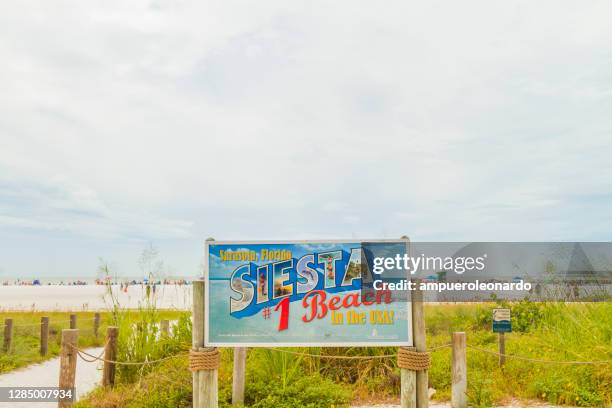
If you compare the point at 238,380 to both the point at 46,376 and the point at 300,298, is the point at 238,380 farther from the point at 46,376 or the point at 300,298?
the point at 46,376

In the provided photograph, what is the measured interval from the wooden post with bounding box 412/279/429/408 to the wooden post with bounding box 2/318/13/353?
11.0 metres

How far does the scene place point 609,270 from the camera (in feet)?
35.4

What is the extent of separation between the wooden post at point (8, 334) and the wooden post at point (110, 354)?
21.0 ft

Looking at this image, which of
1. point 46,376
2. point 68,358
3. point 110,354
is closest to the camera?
point 68,358

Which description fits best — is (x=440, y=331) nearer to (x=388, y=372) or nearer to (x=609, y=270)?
(x=609, y=270)

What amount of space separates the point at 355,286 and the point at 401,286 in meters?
0.50

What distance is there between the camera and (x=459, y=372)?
6.34m

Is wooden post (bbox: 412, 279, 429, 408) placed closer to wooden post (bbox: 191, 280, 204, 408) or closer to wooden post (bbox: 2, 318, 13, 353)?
wooden post (bbox: 191, 280, 204, 408)

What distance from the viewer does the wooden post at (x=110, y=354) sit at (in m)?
7.55

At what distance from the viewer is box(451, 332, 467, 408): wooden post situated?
20.6ft

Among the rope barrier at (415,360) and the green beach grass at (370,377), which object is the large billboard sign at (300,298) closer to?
the rope barrier at (415,360)

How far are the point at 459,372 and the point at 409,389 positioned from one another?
122 centimetres

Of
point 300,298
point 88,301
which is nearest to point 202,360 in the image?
point 300,298

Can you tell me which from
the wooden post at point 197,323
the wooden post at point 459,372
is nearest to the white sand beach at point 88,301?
the wooden post at point 197,323
